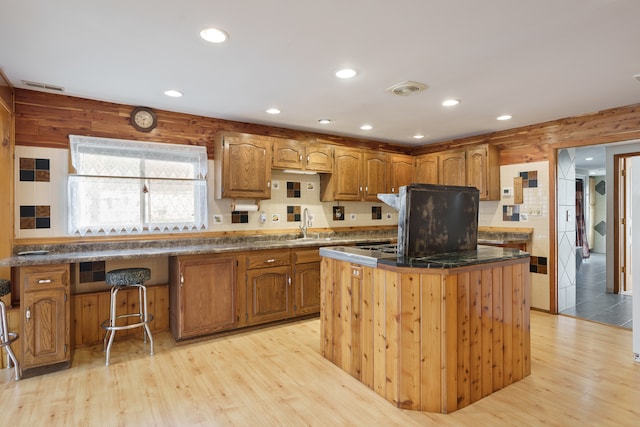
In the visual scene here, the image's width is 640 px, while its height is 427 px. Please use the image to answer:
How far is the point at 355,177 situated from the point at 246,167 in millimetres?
1610

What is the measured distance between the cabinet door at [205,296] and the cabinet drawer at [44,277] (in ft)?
2.94

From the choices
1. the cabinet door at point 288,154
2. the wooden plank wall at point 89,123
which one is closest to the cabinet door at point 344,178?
the cabinet door at point 288,154

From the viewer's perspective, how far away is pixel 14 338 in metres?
2.70

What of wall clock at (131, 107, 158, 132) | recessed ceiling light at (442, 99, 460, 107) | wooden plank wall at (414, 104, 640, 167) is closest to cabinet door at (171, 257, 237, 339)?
wall clock at (131, 107, 158, 132)

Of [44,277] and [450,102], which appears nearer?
[44,277]

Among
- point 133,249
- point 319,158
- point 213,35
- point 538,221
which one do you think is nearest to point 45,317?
point 133,249

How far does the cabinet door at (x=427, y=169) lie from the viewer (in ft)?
17.2

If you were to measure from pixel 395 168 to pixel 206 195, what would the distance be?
9.25 feet

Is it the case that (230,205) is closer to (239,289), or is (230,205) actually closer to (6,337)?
(239,289)

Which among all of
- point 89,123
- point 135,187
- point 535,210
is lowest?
point 535,210

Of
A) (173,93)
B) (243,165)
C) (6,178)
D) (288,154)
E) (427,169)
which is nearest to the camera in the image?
(6,178)

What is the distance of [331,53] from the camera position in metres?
2.41

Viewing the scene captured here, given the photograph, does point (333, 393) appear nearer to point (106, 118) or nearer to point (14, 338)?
point (14, 338)

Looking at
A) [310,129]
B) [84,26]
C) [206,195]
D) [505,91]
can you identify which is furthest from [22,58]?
[505,91]
